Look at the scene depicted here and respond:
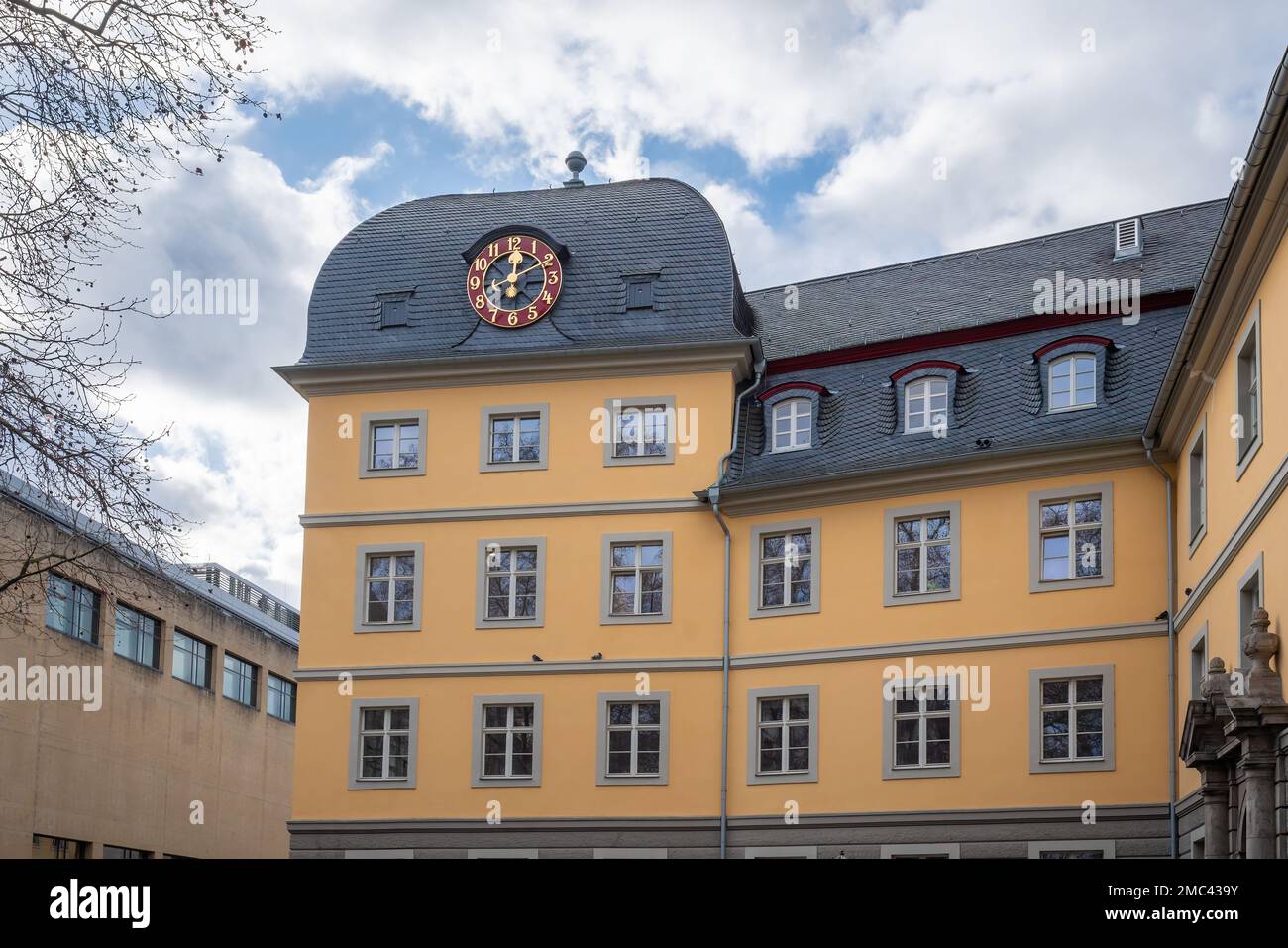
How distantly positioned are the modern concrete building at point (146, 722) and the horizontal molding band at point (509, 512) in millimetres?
3675

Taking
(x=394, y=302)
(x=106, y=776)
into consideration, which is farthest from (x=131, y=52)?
(x=106, y=776)

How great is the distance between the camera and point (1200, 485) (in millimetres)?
26531

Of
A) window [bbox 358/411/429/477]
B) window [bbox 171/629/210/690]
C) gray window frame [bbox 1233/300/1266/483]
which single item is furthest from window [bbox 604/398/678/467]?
window [bbox 171/629/210/690]

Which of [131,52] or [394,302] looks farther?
[394,302]

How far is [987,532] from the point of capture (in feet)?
101

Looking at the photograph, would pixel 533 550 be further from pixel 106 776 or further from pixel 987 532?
pixel 106 776

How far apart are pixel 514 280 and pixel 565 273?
1055mm

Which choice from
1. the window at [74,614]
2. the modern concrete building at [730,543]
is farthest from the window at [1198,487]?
the window at [74,614]


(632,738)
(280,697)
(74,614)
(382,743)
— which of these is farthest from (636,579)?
(280,697)

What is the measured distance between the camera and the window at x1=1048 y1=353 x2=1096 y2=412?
100 feet

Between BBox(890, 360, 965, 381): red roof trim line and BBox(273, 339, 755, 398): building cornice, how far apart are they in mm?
3036

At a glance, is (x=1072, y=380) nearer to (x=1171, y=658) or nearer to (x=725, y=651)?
(x=1171, y=658)

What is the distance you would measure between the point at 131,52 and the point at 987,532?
20126 millimetres

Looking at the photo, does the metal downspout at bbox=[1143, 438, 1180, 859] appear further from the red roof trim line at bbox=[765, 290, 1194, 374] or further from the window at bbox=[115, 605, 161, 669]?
the window at bbox=[115, 605, 161, 669]
